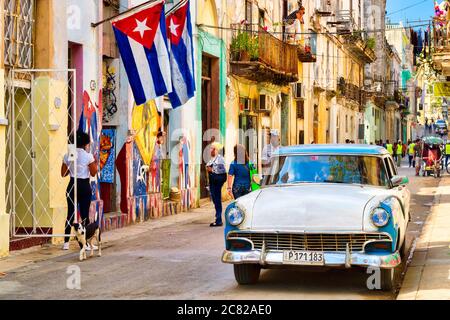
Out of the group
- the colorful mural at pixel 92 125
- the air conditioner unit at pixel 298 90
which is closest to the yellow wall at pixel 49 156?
the colorful mural at pixel 92 125

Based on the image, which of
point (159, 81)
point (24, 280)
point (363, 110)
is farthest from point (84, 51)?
point (363, 110)

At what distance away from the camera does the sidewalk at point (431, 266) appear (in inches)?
351

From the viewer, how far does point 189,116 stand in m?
22.4

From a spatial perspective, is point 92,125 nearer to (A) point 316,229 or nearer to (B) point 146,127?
(B) point 146,127

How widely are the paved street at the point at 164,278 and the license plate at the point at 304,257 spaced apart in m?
0.19

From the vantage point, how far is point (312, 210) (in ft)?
30.7

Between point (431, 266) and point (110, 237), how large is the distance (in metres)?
6.36

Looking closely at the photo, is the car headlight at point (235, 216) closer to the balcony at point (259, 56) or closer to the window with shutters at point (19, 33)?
the window with shutters at point (19, 33)

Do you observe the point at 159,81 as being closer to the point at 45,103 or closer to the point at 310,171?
the point at 45,103

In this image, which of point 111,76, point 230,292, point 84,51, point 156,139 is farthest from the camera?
point 156,139

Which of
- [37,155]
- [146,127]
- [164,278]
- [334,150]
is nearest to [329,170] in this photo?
[334,150]

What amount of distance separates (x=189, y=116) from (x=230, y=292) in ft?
43.5

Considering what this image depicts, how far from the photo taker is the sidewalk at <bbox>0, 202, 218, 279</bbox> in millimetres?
12078
